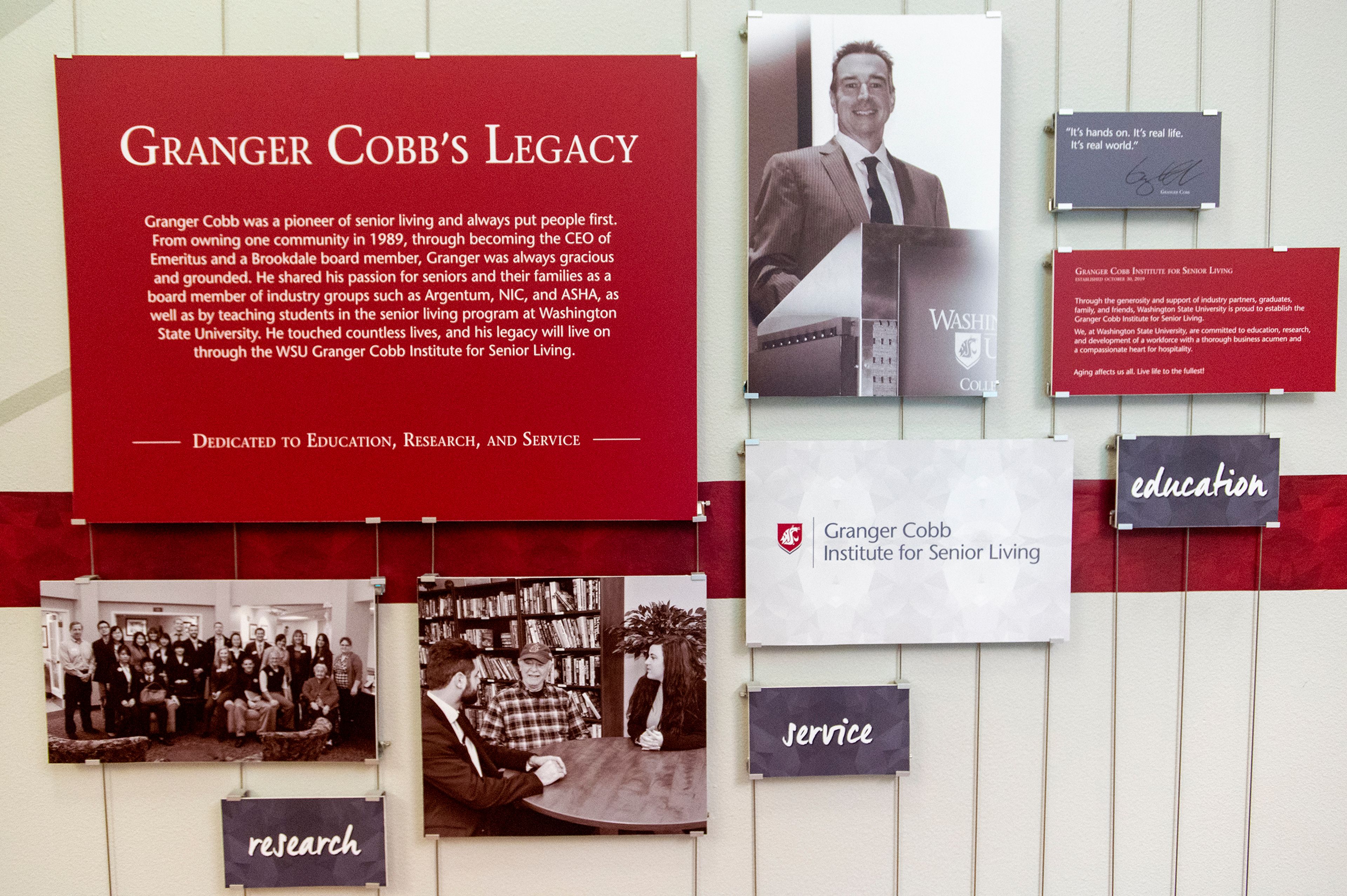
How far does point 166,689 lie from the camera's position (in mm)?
1097

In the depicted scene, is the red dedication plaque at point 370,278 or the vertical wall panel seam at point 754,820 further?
the vertical wall panel seam at point 754,820

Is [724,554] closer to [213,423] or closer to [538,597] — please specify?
[538,597]

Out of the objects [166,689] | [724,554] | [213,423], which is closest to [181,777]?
[166,689]

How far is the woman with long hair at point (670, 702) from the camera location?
1113 mm

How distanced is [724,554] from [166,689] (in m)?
0.99

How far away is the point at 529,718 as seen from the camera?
44.0 inches

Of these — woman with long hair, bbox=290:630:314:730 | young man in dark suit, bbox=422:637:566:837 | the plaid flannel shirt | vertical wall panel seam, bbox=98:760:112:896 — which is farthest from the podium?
vertical wall panel seam, bbox=98:760:112:896

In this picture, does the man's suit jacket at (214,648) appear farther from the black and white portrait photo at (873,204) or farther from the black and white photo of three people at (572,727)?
the black and white portrait photo at (873,204)

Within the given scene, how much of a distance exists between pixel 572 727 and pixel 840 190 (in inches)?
40.7

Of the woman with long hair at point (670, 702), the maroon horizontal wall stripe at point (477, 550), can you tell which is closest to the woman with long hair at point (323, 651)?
the maroon horizontal wall stripe at point (477, 550)

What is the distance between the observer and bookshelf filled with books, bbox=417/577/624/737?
1099 millimetres
